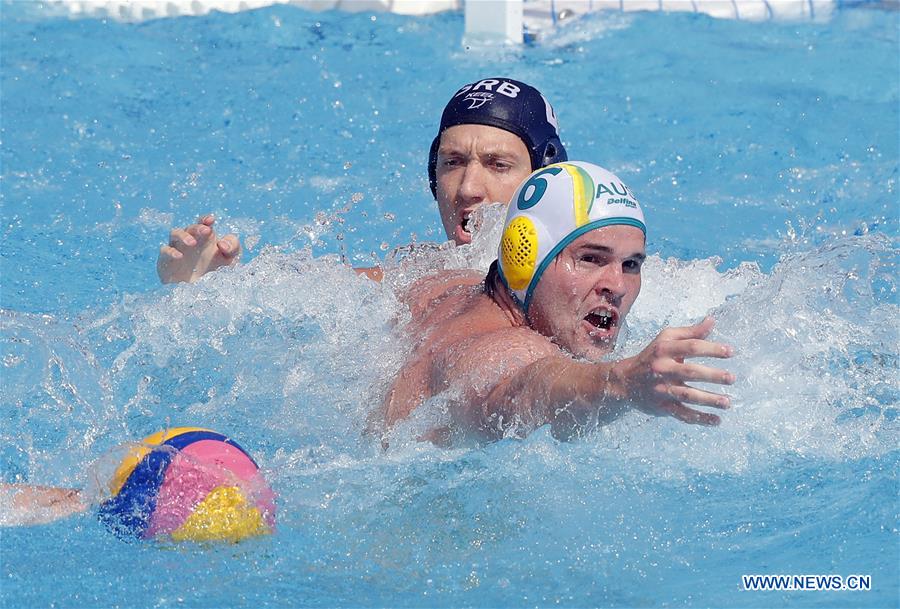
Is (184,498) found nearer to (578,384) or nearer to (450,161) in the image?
(578,384)

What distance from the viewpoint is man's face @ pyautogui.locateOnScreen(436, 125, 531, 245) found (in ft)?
14.9

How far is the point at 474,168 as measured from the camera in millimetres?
4586

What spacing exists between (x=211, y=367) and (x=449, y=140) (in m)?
1.28

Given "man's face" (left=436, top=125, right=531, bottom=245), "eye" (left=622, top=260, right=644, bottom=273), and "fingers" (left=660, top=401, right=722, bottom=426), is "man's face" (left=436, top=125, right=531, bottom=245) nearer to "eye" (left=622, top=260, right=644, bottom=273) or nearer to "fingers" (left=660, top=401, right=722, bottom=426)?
"eye" (left=622, top=260, right=644, bottom=273)

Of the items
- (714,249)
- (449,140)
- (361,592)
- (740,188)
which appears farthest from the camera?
(740,188)

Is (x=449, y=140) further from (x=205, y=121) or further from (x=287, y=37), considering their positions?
(x=287, y=37)

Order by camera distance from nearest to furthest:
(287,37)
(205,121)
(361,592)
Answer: (361,592) < (205,121) < (287,37)

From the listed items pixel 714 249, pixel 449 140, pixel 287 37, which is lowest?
pixel 714 249

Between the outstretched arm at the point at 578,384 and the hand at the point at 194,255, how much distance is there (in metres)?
1.54

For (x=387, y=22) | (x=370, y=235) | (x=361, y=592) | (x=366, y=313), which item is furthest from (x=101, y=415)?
(x=387, y=22)

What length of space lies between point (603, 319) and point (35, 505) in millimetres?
1646

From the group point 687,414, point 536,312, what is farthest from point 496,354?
point 687,414

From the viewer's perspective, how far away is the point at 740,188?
6.74m
